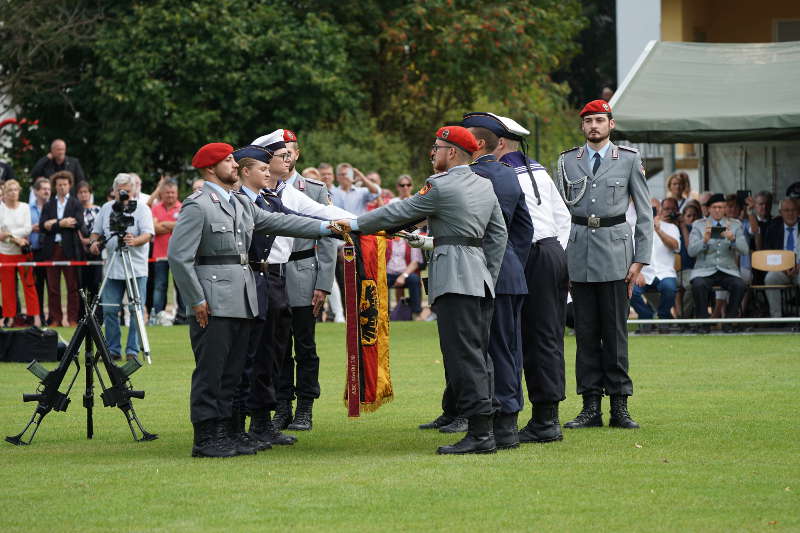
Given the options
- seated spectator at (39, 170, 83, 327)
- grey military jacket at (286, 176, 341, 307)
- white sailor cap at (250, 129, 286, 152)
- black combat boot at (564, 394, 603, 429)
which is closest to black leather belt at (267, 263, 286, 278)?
grey military jacket at (286, 176, 341, 307)

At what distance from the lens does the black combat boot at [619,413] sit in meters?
9.94

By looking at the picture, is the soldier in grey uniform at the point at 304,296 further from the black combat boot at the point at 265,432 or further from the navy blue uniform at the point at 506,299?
the navy blue uniform at the point at 506,299

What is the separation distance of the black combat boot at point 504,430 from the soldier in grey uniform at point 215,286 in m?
1.63

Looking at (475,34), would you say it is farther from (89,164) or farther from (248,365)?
(248,365)

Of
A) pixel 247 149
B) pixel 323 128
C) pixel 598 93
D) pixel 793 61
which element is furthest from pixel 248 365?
pixel 598 93

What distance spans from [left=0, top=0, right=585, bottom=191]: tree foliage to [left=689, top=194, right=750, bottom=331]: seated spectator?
13.0 meters

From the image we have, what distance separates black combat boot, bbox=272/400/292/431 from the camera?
10219mm

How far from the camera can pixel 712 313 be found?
744 inches

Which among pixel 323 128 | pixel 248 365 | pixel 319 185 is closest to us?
pixel 248 365

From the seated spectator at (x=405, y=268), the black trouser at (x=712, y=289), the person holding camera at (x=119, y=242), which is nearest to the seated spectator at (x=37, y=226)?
the person holding camera at (x=119, y=242)

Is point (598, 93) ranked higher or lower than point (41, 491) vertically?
higher

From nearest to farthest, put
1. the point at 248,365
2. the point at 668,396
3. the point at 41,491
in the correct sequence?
the point at 41,491, the point at 248,365, the point at 668,396

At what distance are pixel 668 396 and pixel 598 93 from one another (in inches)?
1371

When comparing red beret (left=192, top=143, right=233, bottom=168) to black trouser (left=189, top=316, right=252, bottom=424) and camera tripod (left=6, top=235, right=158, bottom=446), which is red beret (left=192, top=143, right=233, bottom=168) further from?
camera tripod (left=6, top=235, right=158, bottom=446)
